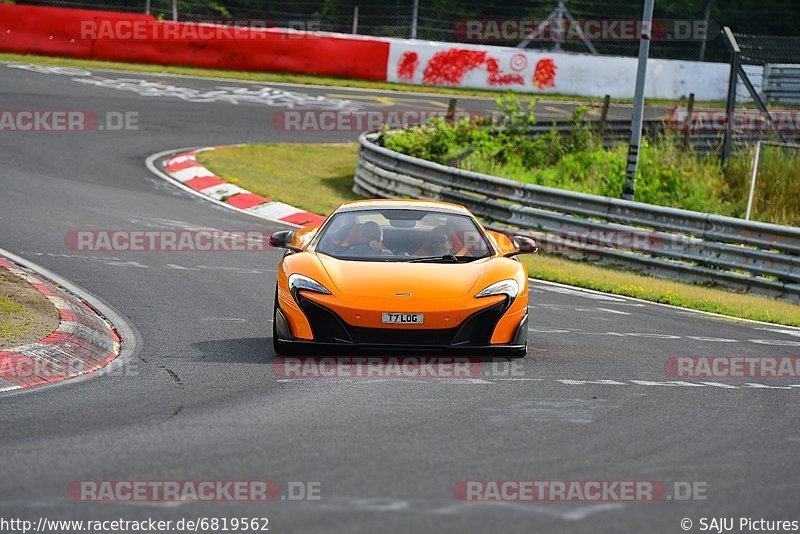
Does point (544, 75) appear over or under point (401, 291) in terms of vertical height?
over

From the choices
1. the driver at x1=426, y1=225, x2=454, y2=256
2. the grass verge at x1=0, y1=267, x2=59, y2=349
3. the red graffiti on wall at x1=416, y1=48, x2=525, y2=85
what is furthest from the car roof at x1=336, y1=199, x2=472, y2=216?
the red graffiti on wall at x1=416, y1=48, x2=525, y2=85

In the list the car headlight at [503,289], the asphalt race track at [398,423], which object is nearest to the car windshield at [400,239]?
the car headlight at [503,289]

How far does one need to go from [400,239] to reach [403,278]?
3.08 ft

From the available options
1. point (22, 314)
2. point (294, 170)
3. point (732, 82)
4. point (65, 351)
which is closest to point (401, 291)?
point (65, 351)

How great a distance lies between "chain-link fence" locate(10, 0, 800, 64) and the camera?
36844 mm

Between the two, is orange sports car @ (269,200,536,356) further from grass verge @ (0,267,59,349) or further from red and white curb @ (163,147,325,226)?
red and white curb @ (163,147,325,226)

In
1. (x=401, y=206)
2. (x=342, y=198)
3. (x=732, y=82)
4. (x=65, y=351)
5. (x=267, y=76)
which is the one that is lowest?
(x=342, y=198)

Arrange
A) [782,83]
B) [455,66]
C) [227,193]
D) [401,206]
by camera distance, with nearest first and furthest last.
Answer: [401,206] → [227,193] → [782,83] → [455,66]

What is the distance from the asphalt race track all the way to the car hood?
2.46 feet

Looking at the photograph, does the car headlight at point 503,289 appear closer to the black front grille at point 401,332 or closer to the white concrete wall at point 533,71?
the black front grille at point 401,332

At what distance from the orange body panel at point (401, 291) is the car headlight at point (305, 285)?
4cm

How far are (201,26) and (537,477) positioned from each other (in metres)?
29.8

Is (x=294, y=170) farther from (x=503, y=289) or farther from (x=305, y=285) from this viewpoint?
(x=503, y=289)

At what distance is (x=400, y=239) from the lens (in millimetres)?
10328
